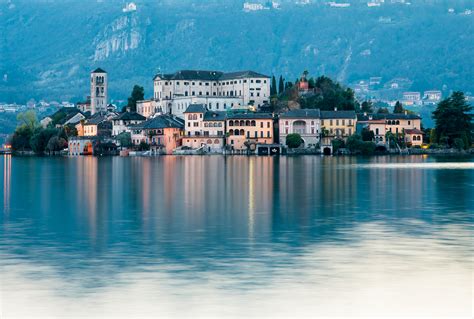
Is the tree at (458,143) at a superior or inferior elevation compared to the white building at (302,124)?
inferior

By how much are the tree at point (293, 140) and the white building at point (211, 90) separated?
1716 centimetres

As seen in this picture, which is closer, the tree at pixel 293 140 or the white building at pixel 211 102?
the tree at pixel 293 140

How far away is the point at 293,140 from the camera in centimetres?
12050

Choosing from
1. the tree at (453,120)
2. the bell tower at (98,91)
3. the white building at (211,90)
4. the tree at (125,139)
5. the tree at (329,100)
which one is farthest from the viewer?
the bell tower at (98,91)

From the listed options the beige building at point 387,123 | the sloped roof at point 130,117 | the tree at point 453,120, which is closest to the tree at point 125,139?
the sloped roof at point 130,117

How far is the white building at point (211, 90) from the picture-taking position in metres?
139

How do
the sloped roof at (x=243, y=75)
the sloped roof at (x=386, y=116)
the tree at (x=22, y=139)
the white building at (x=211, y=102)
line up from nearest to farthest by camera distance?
the sloped roof at (x=386, y=116), the white building at (x=211, y=102), the sloped roof at (x=243, y=75), the tree at (x=22, y=139)

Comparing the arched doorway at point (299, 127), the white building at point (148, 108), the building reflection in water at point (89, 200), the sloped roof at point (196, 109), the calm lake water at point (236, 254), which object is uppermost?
the white building at point (148, 108)

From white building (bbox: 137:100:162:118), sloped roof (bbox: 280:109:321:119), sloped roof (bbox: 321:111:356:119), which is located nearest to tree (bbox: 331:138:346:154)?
sloped roof (bbox: 321:111:356:119)

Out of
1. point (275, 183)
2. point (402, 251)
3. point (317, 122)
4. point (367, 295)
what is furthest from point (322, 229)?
point (317, 122)

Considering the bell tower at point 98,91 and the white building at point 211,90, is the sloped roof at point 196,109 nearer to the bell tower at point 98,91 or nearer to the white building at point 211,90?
the white building at point 211,90

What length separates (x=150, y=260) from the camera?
75.5 feet

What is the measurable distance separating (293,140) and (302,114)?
3415 mm

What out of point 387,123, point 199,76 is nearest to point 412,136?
point 387,123
